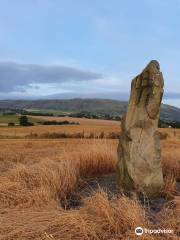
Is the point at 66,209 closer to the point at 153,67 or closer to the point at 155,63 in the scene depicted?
the point at 153,67

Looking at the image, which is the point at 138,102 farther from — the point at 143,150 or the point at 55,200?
the point at 55,200

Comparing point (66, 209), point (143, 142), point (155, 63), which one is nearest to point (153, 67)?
point (155, 63)

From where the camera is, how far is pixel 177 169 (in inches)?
471

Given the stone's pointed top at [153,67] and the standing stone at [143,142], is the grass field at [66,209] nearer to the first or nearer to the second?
the standing stone at [143,142]

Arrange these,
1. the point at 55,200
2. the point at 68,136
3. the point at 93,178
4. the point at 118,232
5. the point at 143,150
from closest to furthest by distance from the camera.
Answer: the point at 118,232 < the point at 55,200 < the point at 143,150 < the point at 93,178 < the point at 68,136

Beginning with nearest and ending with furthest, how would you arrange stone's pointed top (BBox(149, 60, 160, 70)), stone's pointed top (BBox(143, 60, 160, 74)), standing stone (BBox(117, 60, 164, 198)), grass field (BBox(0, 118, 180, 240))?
1. grass field (BBox(0, 118, 180, 240))
2. standing stone (BBox(117, 60, 164, 198))
3. stone's pointed top (BBox(143, 60, 160, 74))
4. stone's pointed top (BBox(149, 60, 160, 70))

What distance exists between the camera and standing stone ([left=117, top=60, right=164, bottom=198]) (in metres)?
9.99

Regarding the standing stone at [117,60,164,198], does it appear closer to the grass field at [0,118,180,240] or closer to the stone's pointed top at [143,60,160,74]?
the stone's pointed top at [143,60,160,74]

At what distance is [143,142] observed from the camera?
10.1m

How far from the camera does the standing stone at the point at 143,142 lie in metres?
9.99

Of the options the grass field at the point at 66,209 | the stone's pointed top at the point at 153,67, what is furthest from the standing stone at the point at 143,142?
the grass field at the point at 66,209

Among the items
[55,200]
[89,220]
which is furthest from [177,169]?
[89,220]

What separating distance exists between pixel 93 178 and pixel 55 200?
216 cm

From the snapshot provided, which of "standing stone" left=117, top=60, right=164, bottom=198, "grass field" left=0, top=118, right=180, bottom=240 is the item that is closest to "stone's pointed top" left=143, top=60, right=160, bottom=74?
"standing stone" left=117, top=60, right=164, bottom=198
